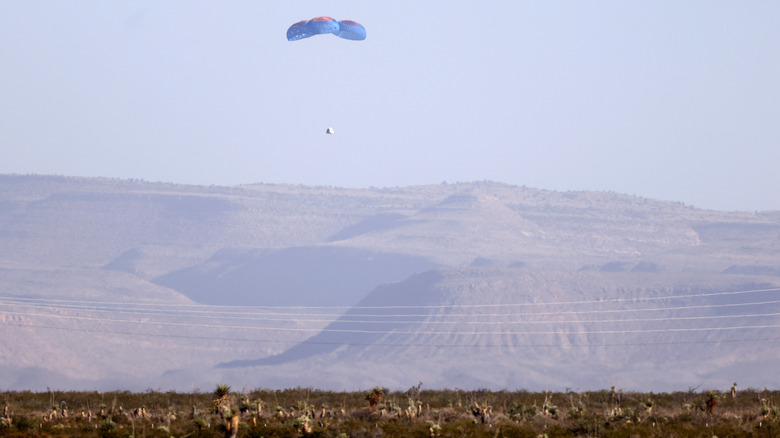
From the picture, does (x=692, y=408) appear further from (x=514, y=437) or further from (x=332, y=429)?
(x=332, y=429)

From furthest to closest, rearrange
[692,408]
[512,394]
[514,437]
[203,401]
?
[512,394]
[203,401]
[692,408]
[514,437]

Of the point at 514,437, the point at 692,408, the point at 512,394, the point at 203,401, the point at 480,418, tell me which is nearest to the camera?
the point at 514,437

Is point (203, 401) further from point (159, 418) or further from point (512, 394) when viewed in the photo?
point (512, 394)

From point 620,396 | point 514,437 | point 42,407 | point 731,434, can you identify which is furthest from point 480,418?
point 42,407

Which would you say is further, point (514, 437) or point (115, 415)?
point (115, 415)

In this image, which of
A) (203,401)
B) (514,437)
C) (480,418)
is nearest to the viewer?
(514,437)

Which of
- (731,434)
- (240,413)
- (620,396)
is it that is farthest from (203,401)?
(731,434)
